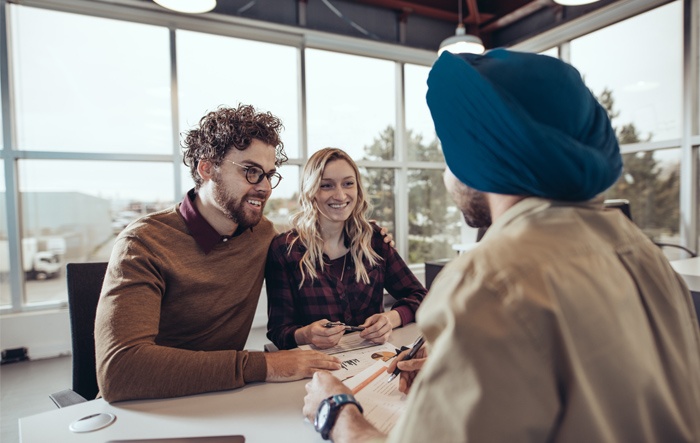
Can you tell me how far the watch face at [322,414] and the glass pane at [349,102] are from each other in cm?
427

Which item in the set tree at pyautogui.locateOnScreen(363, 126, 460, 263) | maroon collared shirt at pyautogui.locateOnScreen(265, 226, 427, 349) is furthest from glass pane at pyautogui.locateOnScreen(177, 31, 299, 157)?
maroon collared shirt at pyautogui.locateOnScreen(265, 226, 427, 349)

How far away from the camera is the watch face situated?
87cm

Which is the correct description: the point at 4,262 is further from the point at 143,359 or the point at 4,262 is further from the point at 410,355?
the point at 410,355

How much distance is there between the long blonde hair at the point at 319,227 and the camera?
1.91 m

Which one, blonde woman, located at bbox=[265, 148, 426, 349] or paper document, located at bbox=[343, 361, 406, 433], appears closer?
paper document, located at bbox=[343, 361, 406, 433]

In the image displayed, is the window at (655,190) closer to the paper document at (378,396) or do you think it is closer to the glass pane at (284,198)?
the glass pane at (284,198)

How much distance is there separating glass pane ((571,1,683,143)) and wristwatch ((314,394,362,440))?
4.72m

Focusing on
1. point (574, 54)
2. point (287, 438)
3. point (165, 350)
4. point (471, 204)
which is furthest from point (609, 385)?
point (574, 54)

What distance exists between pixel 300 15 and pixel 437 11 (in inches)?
72.2

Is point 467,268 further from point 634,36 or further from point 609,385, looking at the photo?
point 634,36

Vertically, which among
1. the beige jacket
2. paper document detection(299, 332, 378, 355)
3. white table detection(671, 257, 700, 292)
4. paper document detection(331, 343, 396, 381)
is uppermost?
the beige jacket

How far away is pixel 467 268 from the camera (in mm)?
550

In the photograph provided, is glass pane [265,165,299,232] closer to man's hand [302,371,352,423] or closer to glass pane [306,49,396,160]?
glass pane [306,49,396,160]

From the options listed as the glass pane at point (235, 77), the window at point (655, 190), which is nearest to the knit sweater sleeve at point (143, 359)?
the glass pane at point (235, 77)
